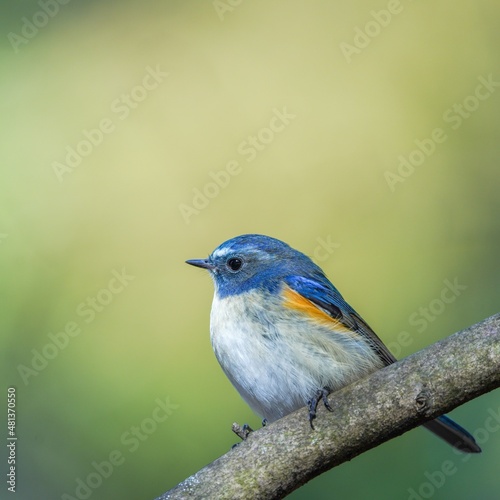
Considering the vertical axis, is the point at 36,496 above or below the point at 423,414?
above

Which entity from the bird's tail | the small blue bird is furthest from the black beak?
the bird's tail

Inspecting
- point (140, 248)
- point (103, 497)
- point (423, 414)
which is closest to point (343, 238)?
point (140, 248)

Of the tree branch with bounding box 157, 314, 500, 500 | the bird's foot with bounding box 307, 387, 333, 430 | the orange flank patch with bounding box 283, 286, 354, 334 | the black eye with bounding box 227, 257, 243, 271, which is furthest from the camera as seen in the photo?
the black eye with bounding box 227, 257, 243, 271

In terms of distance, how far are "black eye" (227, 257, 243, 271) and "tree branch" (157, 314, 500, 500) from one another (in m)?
1.27

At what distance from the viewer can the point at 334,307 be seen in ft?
12.1

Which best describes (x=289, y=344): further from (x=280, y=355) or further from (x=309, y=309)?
(x=309, y=309)

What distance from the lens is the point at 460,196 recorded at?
541 centimetres

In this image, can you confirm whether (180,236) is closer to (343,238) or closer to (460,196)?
(343,238)

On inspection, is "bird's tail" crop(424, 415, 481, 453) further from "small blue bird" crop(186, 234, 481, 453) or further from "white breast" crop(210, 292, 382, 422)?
"white breast" crop(210, 292, 382, 422)

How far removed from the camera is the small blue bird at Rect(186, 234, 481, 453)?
329 centimetres

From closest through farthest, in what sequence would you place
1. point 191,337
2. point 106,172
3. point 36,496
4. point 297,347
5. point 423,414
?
point 423,414, point 297,347, point 36,496, point 191,337, point 106,172

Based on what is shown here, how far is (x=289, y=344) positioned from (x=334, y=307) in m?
0.47

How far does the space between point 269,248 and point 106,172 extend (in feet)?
→ 6.03

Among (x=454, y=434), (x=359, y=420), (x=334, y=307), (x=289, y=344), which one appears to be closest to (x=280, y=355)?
(x=289, y=344)
